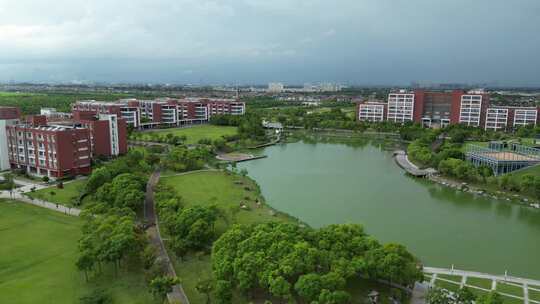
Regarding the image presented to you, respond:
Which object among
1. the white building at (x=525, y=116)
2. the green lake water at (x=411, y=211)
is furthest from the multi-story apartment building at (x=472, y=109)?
the green lake water at (x=411, y=211)

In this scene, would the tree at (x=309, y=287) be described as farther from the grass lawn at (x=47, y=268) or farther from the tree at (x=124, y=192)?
the tree at (x=124, y=192)

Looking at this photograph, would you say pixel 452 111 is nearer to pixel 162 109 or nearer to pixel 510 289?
pixel 162 109

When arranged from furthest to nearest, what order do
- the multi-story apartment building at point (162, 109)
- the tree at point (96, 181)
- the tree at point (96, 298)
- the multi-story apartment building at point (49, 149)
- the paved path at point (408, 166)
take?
1. the multi-story apartment building at point (162, 109)
2. the paved path at point (408, 166)
3. the multi-story apartment building at point (49, 149)
4. the tree at point (96, 181)
5. the tree at point (96, 298)

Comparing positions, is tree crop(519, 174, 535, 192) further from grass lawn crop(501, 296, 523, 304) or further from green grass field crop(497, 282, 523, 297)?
grass lawn crop(501, 296, 523, 304)

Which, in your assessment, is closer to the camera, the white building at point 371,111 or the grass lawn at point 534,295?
the grass lawn at point 534,295

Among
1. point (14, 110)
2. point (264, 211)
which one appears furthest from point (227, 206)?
point (14, 110)

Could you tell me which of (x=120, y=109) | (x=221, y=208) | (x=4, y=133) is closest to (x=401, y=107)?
(x=120, y=109)

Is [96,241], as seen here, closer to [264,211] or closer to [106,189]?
[106,189]

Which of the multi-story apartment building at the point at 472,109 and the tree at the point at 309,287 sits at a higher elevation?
the multi-story apartment building at the point at 472,109

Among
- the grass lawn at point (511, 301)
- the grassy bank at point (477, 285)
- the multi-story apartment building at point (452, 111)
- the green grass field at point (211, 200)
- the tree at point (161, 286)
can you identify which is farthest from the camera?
the multi-story apartment building at point (452, 111)
